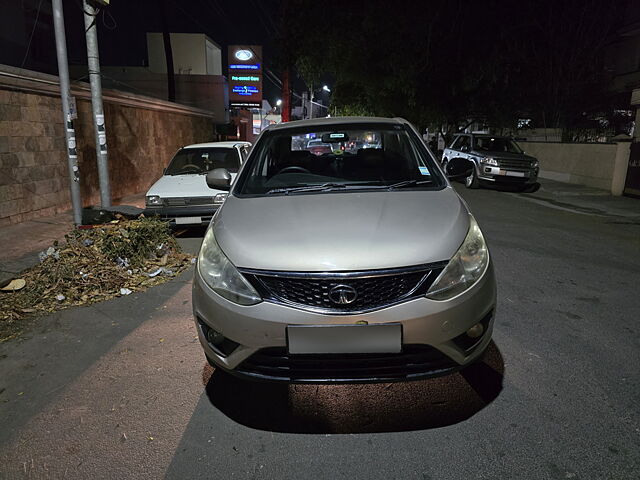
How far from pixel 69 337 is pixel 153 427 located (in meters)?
1.77

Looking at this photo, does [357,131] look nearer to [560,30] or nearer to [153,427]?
[153,427]

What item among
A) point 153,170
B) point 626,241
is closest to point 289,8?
point 153,170

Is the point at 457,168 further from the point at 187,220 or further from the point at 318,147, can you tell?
the point at 187,220

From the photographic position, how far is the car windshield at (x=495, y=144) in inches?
567

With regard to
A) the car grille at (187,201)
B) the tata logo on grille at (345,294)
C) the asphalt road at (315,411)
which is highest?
the tata logo on grille at (345,294)

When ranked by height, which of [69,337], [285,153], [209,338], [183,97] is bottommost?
[69,337]

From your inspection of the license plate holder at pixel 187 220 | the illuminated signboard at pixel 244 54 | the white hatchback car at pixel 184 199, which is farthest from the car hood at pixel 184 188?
the illuminated signboard at pixel 244 54

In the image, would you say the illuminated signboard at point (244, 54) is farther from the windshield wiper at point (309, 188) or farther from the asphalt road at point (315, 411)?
the windshield wiper at point (309, 188)

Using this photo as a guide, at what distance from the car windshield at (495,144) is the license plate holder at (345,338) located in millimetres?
13402

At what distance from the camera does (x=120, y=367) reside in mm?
3309

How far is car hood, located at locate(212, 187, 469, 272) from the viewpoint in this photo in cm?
231

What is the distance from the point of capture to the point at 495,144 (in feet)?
47.7

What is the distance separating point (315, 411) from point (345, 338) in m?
0.74

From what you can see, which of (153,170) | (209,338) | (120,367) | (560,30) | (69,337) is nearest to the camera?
(209,338)
